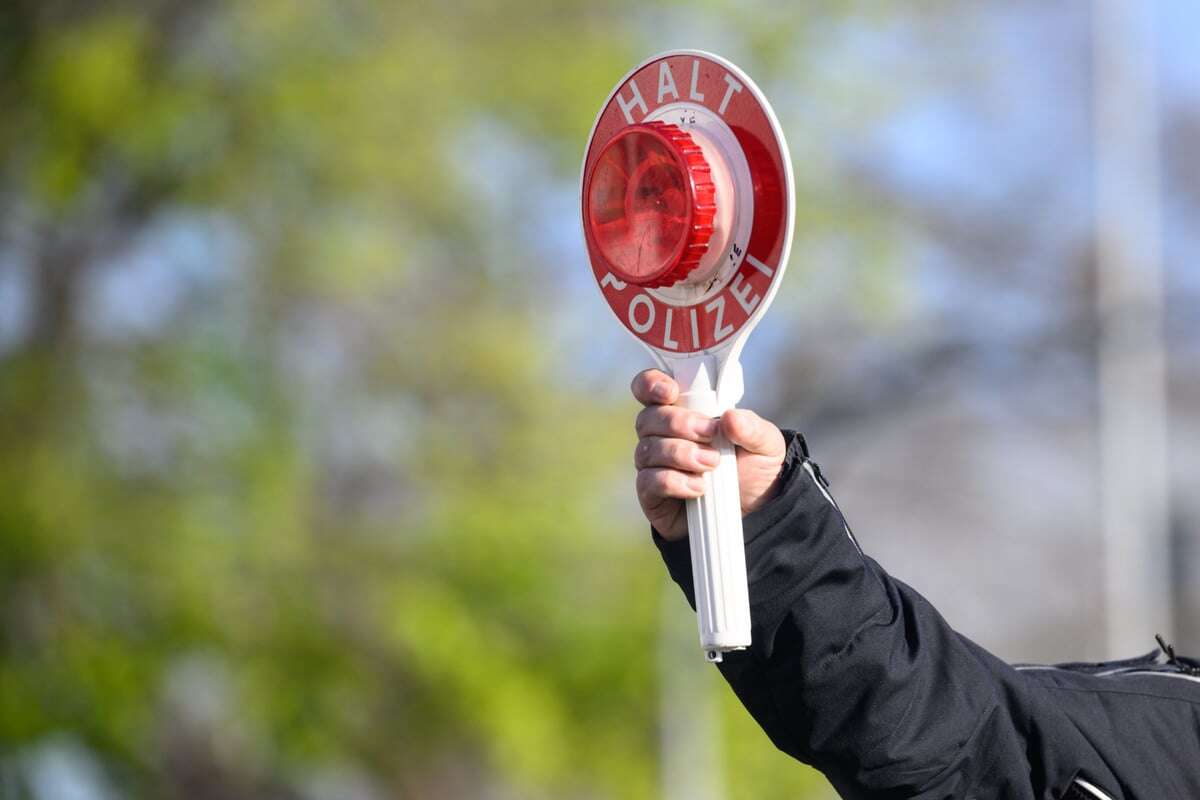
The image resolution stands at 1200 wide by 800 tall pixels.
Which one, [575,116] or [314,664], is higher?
[575,116]

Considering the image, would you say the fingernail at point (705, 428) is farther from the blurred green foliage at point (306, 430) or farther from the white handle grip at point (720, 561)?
the blurred green foliage at point (306, 430)

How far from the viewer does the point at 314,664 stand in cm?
1364

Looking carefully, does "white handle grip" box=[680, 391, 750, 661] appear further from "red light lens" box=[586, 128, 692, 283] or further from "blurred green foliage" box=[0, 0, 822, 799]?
"blurred green foliage" box=[0, 0, 822, 799]

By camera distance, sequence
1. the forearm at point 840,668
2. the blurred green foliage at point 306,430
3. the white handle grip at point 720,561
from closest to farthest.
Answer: the white handle grip at point 720,561, the forearm at point 840,668, the blurred green foliage at point 306,430

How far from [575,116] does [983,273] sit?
21.7ft

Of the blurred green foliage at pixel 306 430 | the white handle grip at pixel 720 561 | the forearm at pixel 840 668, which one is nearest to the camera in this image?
the white handle grip at pixel 720 561

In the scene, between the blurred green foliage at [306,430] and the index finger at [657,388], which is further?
the blurred green foliage at [306,430]

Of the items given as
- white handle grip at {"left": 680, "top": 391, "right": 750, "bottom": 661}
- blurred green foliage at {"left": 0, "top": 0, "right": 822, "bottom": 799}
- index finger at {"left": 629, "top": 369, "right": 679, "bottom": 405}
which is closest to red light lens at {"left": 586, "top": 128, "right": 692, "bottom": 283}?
index finger at {"left": 629, "top": 369, "right": 679, "bottom": 405}

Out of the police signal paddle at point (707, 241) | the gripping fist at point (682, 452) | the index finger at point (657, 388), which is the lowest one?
Answer: the gripping fist at point (682, 452)

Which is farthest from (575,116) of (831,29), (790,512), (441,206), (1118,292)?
(790,512)

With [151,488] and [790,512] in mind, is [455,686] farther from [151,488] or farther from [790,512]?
[790,512]

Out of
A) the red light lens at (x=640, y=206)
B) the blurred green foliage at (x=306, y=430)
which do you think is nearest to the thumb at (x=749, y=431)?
the red light lens at (x=640, y=206)

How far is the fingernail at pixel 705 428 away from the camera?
2219 millimetres

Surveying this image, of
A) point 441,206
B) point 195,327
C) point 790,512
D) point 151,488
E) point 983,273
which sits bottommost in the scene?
point 790,512
